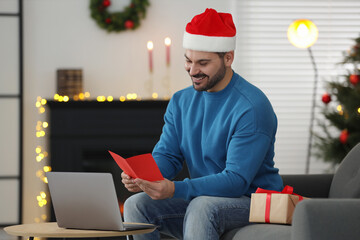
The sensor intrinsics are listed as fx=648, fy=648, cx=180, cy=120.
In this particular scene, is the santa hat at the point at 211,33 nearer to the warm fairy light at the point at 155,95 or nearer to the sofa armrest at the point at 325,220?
the sofa armrest at the point at 325,220

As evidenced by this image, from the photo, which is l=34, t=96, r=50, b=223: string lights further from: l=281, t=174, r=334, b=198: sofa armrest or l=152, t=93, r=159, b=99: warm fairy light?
l=281, t=174, r=334, b=198: sofa armrest

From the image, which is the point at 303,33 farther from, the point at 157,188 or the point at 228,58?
the point at 157,188

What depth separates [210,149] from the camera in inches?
100

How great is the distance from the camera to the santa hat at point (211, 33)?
267 centimetres

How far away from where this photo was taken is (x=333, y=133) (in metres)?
4.95

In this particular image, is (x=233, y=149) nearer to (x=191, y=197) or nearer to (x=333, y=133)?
(x=191, y=197)

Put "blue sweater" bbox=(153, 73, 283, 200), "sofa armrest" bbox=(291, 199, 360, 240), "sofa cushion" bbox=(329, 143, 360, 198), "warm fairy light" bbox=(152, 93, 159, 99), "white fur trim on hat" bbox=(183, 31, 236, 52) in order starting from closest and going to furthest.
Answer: "sofa armrest" bbox=(291, 199, 360, 240) → "blue sweater" bbox=(153, 73, 283, 200) → "sofa cushion" bbox=(329, 143, 360, 198) → "white fur trim on hat" bbox=(183, 31, 236, 52) → "warm fairy light" bbox=(152, 93, 159, 99)

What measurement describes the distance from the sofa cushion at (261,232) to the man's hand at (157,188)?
0.87 ft

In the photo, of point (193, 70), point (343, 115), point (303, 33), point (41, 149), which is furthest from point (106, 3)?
point (193, 70)

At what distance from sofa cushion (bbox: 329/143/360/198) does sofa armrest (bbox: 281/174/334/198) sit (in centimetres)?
7

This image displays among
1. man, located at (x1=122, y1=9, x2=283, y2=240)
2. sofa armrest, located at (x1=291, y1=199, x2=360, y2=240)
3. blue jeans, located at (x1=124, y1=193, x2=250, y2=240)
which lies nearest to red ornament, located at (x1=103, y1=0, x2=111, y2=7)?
man, located at (x1=122, y1=9, x2=283, y2=240)

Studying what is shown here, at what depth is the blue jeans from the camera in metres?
2.20

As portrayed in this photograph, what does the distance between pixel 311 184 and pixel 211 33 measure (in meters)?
0.82

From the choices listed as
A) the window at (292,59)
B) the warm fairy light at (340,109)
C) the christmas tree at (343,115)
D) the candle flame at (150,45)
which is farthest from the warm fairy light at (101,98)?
the warm fairy light at (340,109)
